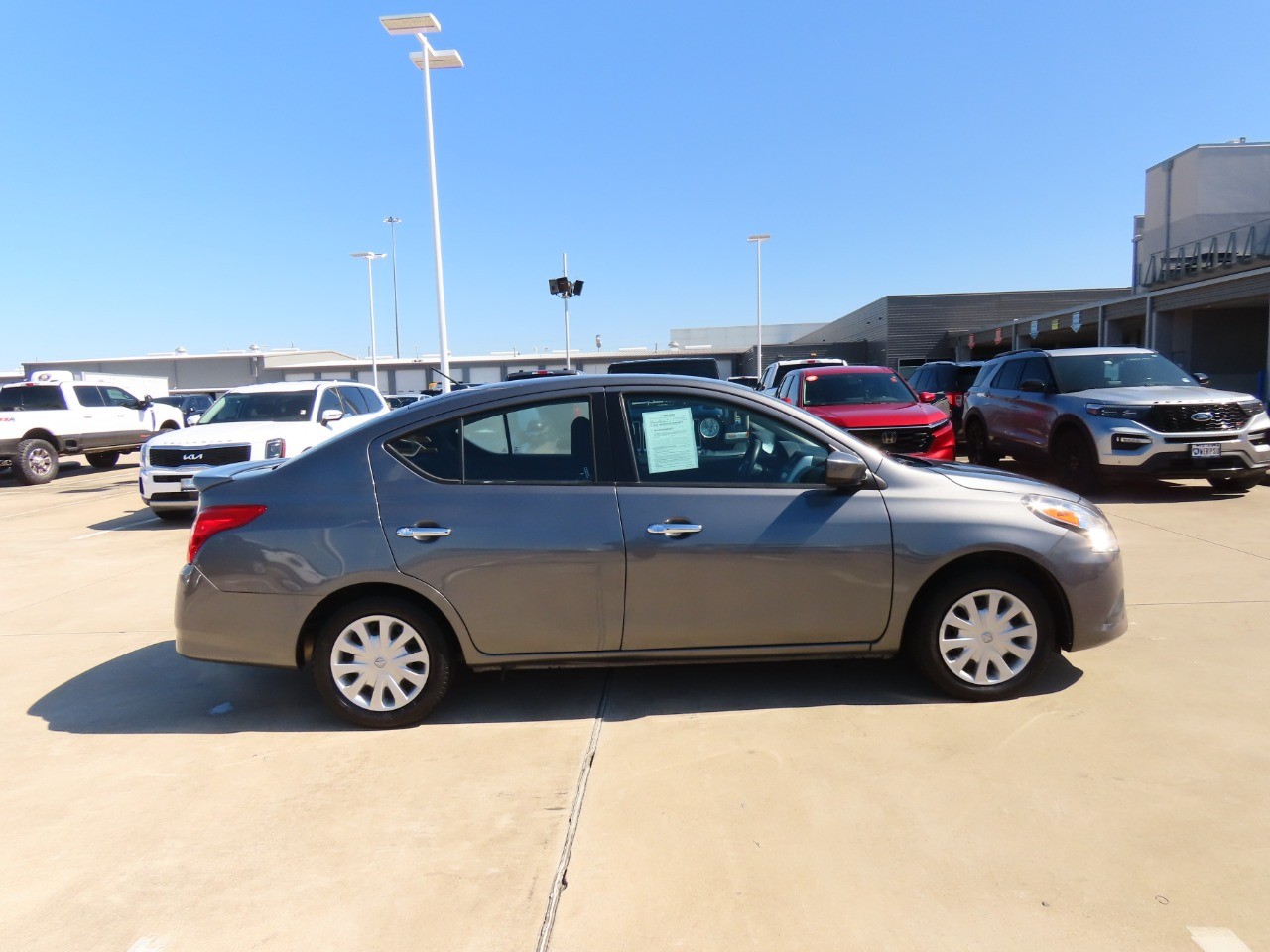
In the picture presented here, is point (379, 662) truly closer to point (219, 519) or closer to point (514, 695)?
point (514, 695)

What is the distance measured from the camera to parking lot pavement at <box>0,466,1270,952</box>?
2.63 meters

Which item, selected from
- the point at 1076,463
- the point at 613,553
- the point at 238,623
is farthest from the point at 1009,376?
the point at 238,623

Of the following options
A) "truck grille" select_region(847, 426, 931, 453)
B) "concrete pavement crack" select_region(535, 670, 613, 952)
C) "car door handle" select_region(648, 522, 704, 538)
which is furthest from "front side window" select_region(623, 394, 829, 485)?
"truck grille" select_region(847, 426, 931, 453)

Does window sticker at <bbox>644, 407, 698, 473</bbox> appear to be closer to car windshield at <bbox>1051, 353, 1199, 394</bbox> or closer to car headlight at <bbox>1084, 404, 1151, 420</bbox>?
car headlight at <bbox>1084, 404, 1151, 420</bbox>

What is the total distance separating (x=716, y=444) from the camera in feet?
13.6

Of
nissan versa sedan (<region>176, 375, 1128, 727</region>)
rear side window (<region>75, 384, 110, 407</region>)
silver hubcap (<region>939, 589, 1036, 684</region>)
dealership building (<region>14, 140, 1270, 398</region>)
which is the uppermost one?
dealership building (<region>14, 140, 1270, 398</region>)

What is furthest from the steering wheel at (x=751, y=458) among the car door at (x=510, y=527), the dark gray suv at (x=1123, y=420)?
the dark gray suv at (x=1123, y=420)

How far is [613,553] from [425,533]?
869 mm

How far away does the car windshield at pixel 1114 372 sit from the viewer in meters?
10.7

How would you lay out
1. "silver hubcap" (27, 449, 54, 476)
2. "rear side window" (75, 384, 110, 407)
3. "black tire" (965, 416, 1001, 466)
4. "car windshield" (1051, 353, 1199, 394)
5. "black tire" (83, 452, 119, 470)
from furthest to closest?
"black tire" (83, 452, 119, 470)
"rear side window" (75, 384, 110, 407)
"silver hubcap" (27, 449, 54, 476)
"black tire" (965, 416, 1001, 466)
"car windshield" (1051, 353, 1199, 394)

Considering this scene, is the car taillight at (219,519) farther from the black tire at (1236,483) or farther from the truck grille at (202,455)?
the black tire at (1236,483)

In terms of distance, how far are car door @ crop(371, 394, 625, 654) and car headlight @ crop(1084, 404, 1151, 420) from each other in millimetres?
8164

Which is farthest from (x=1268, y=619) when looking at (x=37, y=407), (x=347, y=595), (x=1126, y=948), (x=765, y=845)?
(x=37, y=407)

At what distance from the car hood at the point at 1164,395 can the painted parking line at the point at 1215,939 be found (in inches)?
336
